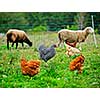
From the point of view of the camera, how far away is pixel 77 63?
8.02ft

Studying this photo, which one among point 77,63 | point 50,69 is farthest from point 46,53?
point 77,63

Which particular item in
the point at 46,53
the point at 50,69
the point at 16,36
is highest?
the point at 16,36

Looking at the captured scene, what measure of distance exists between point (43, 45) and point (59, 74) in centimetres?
26

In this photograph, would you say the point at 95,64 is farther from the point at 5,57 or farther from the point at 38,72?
the point at 5,57

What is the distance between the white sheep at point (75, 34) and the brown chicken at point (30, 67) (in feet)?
0.81

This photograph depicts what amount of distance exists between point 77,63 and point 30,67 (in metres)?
0.37

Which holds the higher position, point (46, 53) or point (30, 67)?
point (46, 53)

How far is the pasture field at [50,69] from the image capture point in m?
2.42

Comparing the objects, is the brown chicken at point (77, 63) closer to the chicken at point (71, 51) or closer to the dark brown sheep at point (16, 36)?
the chicken at point (71, 51)

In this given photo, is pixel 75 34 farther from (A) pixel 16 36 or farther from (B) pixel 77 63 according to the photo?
(A) pixel 16 36

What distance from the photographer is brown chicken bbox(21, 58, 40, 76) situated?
2.43 meters

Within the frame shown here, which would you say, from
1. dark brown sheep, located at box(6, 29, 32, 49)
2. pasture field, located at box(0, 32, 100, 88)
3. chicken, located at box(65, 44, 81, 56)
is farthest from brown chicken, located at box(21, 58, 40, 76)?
chicken, located at box(65, 44, 81, 56)

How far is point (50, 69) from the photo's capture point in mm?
2436

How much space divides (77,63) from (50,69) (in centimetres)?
22
